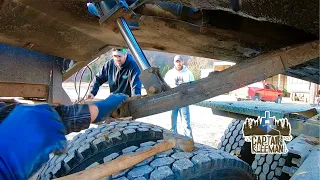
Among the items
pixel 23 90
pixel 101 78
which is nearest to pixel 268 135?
pixel 23 90

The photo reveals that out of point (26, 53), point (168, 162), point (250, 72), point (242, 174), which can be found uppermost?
point (26, 53)

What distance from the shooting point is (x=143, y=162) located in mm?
1361

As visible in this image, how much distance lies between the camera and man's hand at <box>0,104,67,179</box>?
852 millimetres

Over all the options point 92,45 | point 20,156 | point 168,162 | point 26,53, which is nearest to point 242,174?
point 168,162

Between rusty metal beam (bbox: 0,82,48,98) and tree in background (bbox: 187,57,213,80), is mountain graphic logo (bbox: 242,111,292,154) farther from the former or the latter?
tree in background (bbox: 187,57,213,80)

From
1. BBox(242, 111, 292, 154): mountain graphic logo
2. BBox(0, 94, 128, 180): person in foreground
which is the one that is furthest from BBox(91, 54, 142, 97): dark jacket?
BBox(0, 94, 128, 180): person in foreground

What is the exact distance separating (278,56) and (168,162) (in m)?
0.65

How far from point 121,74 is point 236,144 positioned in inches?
74.1

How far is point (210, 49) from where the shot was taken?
2.00 m

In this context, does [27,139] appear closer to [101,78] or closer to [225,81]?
[225,81]

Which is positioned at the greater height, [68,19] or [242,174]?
[68,19]

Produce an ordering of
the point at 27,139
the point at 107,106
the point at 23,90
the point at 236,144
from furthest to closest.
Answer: the point at 236,144 → the point at 23,90 → the point at 107,106 → the point at 27,139

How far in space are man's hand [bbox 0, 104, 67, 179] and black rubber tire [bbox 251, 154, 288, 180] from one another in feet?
5.33

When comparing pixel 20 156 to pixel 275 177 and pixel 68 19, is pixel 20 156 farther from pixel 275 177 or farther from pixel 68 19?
pixel 275 177
